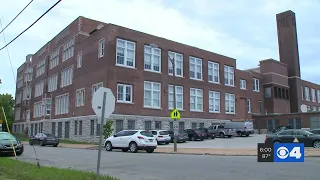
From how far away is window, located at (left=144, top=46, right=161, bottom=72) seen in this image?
40938mm

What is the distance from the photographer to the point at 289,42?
6506 centimetres

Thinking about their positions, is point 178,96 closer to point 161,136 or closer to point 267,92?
point 161,136

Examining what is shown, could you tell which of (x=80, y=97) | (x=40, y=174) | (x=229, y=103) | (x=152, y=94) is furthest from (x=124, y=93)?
(x=40, y=174)

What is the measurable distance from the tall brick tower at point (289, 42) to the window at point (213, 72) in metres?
22.1

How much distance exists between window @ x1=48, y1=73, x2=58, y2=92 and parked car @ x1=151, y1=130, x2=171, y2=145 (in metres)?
25.7

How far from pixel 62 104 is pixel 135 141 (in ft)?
91.7

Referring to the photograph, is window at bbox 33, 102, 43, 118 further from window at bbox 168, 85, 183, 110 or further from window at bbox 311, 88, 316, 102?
window at bbox 311, 88, 316, 102

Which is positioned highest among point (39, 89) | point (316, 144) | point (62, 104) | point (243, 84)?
point (243, 84)

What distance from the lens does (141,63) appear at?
3994 cm

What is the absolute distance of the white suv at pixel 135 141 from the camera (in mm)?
24031

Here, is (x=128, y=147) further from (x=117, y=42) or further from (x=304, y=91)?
(x=304, y=91)

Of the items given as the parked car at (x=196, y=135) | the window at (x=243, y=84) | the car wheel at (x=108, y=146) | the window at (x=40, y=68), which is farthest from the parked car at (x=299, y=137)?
the window at (x=40, y=68)

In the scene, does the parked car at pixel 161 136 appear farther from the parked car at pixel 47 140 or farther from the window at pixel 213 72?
the window at pixel 213 72

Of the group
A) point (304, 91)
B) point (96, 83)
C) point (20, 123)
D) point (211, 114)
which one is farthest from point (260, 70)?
point (20, 123)
